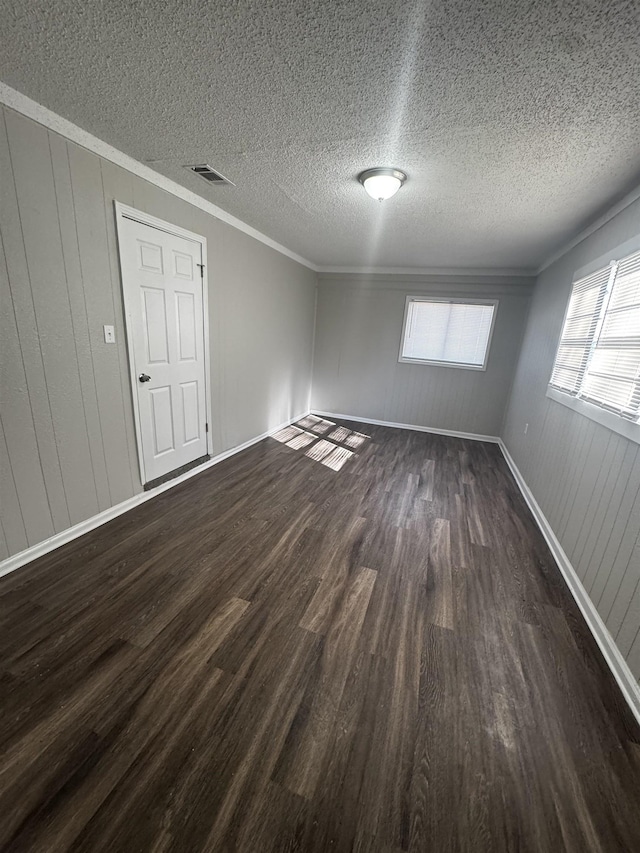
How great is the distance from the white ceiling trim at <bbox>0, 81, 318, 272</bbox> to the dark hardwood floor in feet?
7.97

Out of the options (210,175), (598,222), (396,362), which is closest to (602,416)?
(598,222)

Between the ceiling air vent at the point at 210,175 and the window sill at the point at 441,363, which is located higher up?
the ceiling air vent at the point at 210,175

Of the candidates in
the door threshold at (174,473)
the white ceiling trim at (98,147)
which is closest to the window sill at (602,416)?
the door threshold at (174,473)

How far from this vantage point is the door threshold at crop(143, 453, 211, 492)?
112 inches

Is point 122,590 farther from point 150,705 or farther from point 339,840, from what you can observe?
point 339,840

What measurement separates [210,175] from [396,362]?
3.72 meters

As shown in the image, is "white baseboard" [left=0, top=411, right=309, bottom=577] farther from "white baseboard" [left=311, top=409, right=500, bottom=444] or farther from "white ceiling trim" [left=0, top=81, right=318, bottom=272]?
"white baseboard" [left=311, top=409, right=500, bottom=444]

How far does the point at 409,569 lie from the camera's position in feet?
7.14

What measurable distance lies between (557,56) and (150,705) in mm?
2890

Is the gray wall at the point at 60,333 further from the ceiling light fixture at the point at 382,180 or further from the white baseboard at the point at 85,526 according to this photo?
the ceiling light fixture at the point at 382,180

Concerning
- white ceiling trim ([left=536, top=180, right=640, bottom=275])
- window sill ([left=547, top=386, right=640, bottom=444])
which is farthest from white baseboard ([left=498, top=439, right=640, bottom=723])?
white ceiling trim ([left=536, top=180, right=640, bottom=275])

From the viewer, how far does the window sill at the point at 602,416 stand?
1.71 meters

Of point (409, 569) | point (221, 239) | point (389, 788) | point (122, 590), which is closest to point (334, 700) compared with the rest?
point (389, 788)

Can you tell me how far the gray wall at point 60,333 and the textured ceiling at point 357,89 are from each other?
0.24 m
